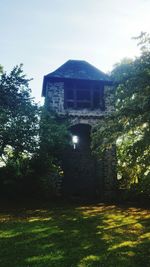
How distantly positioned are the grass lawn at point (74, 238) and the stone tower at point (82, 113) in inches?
241

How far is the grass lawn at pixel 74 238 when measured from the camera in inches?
333

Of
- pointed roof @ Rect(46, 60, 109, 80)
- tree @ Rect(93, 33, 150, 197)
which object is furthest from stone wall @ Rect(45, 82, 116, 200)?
tree @ Rect(93, 33, 150, 197)

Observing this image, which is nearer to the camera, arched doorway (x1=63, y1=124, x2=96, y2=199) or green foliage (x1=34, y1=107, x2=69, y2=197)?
green foliage (x1=34, y1=107, x2=69, y2=197)

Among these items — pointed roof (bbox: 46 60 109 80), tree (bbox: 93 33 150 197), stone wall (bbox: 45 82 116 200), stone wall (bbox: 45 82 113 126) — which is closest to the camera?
tree (bbox: 93 33 150 197)

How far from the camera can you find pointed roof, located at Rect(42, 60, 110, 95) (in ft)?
77.6

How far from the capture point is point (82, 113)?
23.4m

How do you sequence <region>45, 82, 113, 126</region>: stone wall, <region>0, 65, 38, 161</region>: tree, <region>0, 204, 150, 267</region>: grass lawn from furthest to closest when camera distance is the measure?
<region>45, 82, 113, 126</region>: stone wall, <region>0, 65, 38, 161</region>: tree, <region>0, 204, 150, 267</region>: grass lawn

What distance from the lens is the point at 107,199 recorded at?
21.7 m

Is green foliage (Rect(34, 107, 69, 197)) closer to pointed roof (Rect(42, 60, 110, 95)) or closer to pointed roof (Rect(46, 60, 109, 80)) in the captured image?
pointed roof (Rect(42, 60, 110, 95))

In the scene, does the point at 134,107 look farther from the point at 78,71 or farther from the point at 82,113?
the point at 78,71

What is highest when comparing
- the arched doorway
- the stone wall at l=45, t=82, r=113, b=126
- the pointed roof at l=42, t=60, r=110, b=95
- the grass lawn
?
the pointed roof at l=42, t=60, r=110, b=95

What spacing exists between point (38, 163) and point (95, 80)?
740 cm

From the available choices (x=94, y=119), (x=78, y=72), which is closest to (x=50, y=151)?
(x=94, y=119)

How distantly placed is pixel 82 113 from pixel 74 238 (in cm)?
1349
